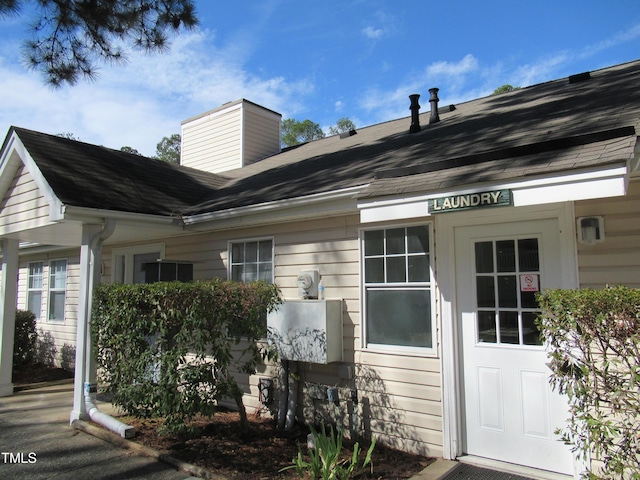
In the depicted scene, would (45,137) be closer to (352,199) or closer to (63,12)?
(63,12)

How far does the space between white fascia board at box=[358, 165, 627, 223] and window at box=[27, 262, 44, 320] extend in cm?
1077

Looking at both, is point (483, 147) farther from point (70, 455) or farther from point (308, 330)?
point (70, 455)

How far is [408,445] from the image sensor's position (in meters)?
4.86

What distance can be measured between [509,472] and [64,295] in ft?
33.2

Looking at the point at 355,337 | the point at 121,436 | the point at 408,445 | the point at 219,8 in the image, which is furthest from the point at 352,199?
the point at 219,8

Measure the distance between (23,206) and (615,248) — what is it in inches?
Answer: 309

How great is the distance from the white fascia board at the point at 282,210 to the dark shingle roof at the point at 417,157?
11 cm

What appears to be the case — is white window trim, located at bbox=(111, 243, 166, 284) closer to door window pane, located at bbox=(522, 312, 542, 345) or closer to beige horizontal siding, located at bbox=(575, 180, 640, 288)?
door window pane, located at bbox=(522, 312, 542, 345)

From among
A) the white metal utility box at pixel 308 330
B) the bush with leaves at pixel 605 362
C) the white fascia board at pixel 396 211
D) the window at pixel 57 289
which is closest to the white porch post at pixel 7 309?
the window at pixel 57 289

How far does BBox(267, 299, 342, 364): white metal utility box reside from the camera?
5.23 meters

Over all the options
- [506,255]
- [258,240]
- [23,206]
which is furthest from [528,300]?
[23,206]

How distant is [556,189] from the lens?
3.44 meters

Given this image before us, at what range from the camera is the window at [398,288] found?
16.1 feet

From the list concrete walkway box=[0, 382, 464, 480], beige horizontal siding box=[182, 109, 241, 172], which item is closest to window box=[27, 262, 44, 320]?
beige horizontal siding box=[182, 109, 241, 172]
